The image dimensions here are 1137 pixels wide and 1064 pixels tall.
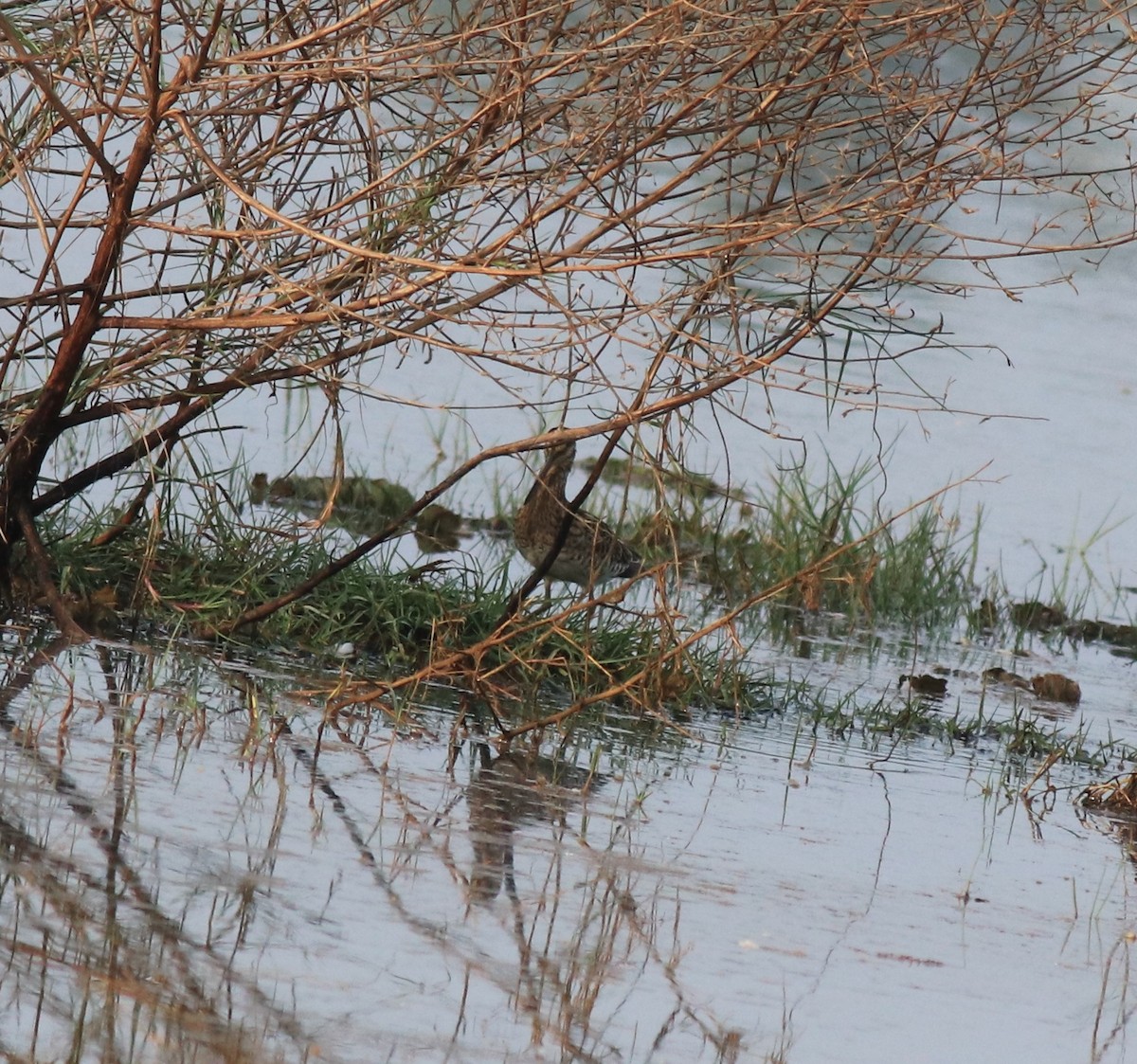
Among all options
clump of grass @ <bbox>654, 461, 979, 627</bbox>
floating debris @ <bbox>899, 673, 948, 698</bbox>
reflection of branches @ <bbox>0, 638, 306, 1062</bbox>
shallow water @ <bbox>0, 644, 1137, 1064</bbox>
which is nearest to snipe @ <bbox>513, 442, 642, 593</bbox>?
clump of grass @ <bbox>654, 461, 979, 627</bbox>

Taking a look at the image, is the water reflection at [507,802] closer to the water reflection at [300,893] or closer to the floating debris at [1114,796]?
the water reflection at [300,893]

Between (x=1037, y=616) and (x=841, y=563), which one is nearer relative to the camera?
(x=841, y=563)

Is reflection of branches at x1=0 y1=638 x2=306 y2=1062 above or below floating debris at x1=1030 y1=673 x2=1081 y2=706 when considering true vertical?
below

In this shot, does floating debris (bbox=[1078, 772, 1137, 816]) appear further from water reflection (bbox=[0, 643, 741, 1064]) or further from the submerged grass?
water reflection (bbox=[0, 643, 741, 1064])

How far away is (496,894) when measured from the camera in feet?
13.6

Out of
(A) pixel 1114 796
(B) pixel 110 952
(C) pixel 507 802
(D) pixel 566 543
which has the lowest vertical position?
(B) pixel 110 952

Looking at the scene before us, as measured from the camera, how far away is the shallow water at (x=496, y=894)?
11.2ft

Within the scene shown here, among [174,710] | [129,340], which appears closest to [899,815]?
[174,710]

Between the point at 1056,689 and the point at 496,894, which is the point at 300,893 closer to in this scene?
the point at 496,894

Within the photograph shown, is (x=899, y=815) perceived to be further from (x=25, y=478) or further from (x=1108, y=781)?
(x=25, y=478)

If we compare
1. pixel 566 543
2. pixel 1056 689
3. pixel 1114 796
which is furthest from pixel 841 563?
pixel 1114 796

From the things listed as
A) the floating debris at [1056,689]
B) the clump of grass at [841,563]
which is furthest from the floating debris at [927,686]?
the clump of grass at [841,563]

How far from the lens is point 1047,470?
486 inches

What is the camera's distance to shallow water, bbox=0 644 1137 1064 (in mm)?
3400
